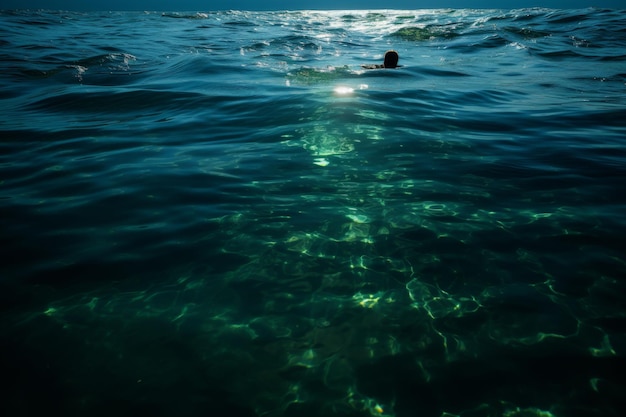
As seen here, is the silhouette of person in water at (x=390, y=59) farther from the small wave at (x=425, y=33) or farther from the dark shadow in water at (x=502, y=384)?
the small wave at (x=425, y=33)

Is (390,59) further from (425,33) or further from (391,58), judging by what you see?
(425,33)

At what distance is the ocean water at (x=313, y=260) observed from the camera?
220cm

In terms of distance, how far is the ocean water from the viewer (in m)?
2.20

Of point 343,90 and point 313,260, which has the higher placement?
point 343,90

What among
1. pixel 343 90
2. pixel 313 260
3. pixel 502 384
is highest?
pixel 343 90

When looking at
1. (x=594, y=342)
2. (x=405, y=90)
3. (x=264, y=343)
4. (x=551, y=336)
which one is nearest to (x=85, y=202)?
(x=264, y=343)

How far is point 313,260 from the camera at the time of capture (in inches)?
127

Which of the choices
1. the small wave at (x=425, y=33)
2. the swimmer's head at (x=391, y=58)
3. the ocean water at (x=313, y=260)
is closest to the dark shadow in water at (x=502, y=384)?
the ocean water at (x=313, y=260)

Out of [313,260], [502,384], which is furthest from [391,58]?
[502,384]

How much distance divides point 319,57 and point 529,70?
316 inches

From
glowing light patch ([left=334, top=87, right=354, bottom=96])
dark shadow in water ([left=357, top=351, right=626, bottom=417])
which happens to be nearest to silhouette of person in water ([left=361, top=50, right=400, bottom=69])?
glowing light patch ([left=334, top=87, right=354, bottom=96])

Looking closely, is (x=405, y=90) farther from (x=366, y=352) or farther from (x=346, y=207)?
(x=366, y=352)

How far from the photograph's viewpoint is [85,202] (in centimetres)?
405

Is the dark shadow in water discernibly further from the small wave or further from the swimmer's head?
the small wave
